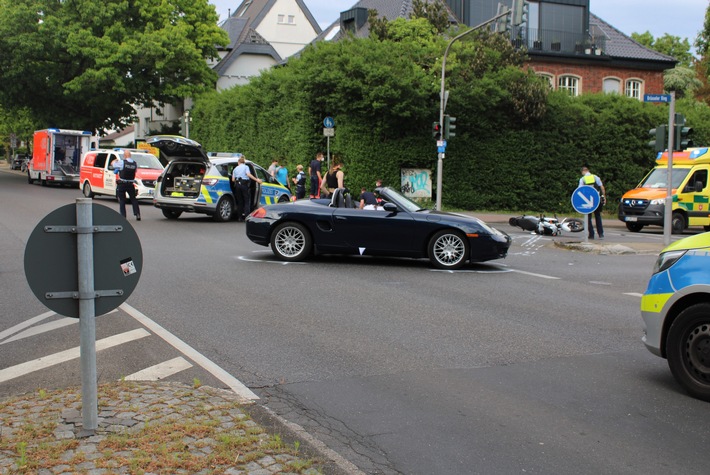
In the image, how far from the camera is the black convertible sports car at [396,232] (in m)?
12.7

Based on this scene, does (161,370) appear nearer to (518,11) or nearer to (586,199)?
(586,199)

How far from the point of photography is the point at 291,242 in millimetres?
13148

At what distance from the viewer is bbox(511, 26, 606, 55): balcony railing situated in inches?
1603

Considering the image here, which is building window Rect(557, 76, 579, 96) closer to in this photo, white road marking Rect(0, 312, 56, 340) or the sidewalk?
white road marking Rect(0, 312, 56, 340)

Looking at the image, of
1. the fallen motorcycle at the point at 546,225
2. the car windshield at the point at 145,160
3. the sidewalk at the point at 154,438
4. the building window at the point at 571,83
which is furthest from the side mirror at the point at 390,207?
the building window at the point at 571,83

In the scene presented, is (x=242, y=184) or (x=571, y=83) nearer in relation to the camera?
(x=242, y=184)

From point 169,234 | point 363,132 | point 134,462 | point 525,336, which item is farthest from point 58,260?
point 363,132

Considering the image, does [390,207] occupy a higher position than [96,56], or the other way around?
[96,56]

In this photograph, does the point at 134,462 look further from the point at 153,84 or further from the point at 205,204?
the point at 153,84

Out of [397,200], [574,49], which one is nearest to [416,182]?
[574,49]

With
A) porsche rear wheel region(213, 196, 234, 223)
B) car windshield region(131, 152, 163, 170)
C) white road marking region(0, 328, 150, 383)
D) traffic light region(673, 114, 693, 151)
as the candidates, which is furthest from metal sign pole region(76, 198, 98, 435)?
car windshield region(131, 152, 163, 170)

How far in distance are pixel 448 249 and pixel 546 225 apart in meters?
9.17

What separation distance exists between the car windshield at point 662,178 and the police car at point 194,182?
12969mm

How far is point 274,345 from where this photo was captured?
23.5 feet
